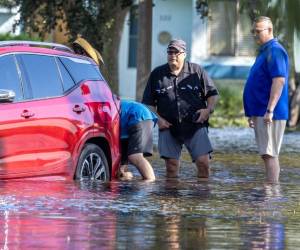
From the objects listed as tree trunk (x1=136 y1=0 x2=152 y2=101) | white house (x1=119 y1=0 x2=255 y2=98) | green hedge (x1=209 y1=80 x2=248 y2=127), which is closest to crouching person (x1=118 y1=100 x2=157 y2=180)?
tree trunk (x1=136 y1=0 x2=152 y2=101)

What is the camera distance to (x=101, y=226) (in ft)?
24.6

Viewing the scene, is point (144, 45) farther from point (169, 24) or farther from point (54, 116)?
point (169, 24)

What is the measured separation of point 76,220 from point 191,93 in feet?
13.3

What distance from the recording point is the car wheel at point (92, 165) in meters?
10.6

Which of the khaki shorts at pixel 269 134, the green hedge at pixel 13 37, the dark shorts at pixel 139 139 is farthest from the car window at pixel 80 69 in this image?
the green hedge at pixel 13 37

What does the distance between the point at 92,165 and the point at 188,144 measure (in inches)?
52.7

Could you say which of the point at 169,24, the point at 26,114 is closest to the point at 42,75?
the point at 26,114

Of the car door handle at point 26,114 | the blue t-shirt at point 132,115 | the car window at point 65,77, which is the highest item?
the car window at point 65,77

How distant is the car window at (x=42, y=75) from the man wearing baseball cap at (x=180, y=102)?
62.1 inches

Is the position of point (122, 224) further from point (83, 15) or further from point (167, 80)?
point (83, 15)

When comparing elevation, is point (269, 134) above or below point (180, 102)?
below

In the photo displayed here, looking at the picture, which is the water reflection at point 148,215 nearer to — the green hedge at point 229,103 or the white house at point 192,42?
the green hedge at point 229,103

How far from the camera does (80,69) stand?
35.8 ft

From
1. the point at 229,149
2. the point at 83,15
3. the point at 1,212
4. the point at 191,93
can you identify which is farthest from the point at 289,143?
the point at 1,212
